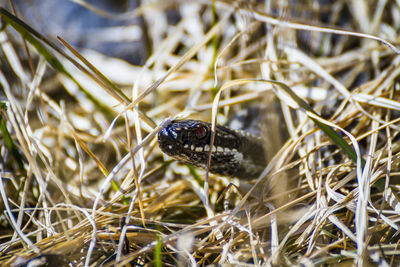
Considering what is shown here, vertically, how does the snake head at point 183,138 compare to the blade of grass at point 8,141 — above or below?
below

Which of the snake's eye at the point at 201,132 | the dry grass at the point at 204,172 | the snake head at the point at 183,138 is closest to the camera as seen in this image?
the dry grass at the point at 204,172

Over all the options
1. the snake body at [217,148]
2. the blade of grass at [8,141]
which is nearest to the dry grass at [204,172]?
the blade of grass at [8,141]

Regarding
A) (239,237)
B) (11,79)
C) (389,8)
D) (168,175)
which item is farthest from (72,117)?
(389,8)

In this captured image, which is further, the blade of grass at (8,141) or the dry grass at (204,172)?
the blade of grass at (8,141)

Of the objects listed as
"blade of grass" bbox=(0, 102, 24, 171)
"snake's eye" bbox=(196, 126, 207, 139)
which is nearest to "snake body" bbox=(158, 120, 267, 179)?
"snake's eye" bbox=(196, 126, 207, 139)

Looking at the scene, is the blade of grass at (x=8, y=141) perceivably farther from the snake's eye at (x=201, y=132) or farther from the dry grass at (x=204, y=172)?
the snake's eye at (x=201, y=132)

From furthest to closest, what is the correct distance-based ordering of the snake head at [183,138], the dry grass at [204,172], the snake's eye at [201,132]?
the snake's eye at [201,132], the snake head at [183,138], the dry grass at [204,172]

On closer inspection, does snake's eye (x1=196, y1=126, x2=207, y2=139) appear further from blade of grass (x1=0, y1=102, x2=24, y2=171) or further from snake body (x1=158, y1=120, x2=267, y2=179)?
blade of grass (x1=0, y1=102, x2=24, y2=171)

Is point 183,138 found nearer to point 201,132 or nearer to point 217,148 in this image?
point 201,132
